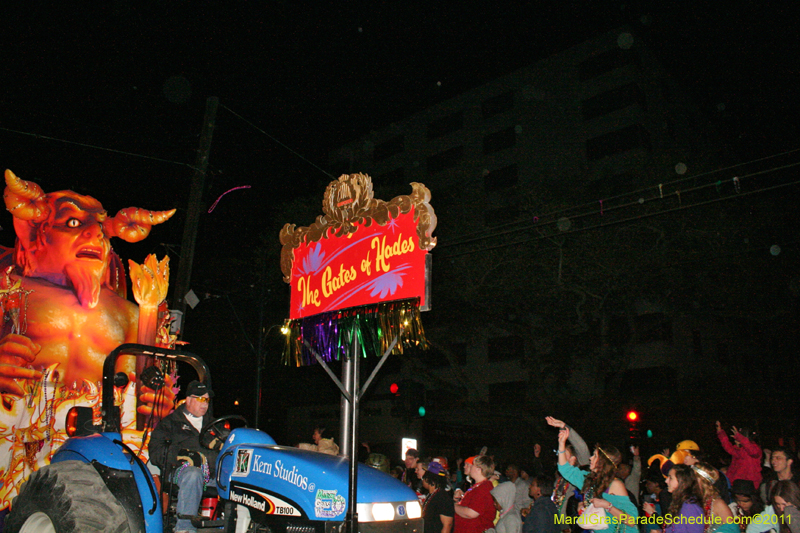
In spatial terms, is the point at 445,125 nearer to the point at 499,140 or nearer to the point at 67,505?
the point at 499,140

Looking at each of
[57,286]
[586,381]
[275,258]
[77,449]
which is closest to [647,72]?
[586,381]

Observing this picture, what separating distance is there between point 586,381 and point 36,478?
88.1ft

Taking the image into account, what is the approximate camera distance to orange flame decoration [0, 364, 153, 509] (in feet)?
25.8

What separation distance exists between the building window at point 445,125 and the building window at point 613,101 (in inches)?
346

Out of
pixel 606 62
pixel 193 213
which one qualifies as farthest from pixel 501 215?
pixel 193 213

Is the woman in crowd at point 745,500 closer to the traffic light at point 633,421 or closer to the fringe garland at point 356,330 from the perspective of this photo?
the fringe garland at point 356,330

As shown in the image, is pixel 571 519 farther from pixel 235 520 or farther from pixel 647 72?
pixel 647 72

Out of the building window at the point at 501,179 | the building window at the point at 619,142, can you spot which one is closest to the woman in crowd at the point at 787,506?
the building window at the point at 619,142

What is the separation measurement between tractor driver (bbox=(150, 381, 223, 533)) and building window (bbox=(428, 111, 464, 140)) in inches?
1341

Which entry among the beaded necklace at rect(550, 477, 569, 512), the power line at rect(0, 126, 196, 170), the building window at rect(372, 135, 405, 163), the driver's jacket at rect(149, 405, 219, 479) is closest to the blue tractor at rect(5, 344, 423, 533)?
the driver's jacket at rect(149, 405, 219, 479)

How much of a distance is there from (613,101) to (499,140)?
7.19 meters

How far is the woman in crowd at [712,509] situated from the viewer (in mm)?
5172

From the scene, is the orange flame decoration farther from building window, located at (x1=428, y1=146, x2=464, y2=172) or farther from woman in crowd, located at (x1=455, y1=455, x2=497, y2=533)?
building window, located at (x1=428, y1=146, x2=464, y2=172)

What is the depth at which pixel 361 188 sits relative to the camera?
5992 millimetres
